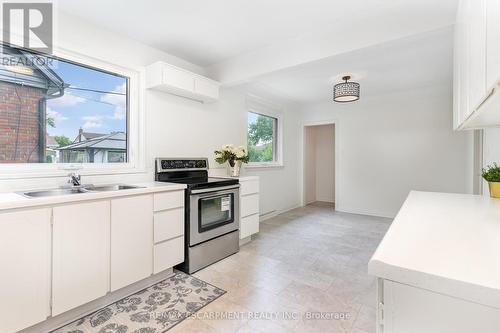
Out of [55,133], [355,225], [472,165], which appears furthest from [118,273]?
[472,165]

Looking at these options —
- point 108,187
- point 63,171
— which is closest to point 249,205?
point 108,187

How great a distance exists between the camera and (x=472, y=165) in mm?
3748

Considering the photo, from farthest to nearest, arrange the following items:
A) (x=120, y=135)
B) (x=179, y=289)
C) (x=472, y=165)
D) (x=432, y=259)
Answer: (x=472, y=165) → (x=120, y=135) → (x=179, y=289) → (x=432, y=259)

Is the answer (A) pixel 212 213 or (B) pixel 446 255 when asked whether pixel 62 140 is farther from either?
(B) pixel 446 255

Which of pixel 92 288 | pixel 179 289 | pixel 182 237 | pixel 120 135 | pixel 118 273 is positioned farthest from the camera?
pixel 120 135

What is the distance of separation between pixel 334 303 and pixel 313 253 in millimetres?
1033

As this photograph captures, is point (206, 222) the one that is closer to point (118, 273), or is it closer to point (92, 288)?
point (118, 273)

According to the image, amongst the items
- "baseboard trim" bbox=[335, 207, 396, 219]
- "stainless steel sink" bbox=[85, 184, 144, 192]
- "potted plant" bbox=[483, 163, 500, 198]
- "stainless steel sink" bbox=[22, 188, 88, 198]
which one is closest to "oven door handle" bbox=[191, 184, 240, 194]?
"stainless steel sink" bbox=[85, 184, 144, 192]

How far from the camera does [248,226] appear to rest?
3281 millimetres

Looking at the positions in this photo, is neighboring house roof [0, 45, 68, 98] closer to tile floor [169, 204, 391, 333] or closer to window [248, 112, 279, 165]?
tile floor [169, 204, 391, 333]

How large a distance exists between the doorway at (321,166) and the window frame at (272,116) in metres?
1.27

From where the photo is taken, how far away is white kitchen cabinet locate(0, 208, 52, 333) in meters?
1.39

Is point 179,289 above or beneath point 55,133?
beneath

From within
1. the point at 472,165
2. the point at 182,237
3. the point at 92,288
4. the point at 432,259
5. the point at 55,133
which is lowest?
the point at 92,288
